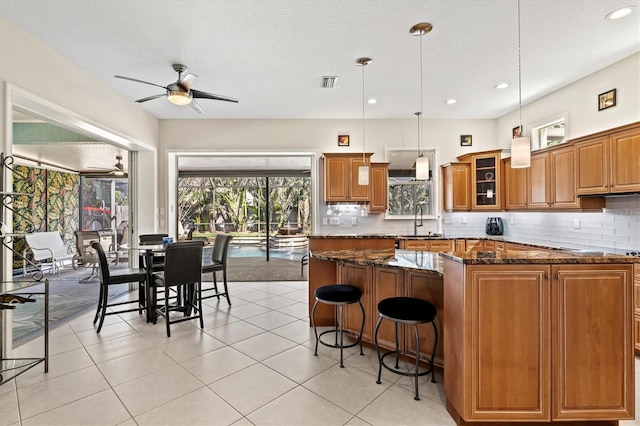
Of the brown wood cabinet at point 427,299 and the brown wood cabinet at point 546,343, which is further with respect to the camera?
the brown wood cabinet at point 427,299

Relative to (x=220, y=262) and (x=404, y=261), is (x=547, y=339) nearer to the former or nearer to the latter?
(x=404, y=261)

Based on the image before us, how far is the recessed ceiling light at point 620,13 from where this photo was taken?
2.50 m

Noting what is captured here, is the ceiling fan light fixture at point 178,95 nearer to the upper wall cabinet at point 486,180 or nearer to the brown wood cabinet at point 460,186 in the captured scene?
the brown wood cabinet at point 460,186

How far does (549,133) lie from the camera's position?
14.8 feet

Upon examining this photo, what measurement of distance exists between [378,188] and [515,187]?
2.09m

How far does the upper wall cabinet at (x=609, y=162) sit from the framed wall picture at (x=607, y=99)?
1.66ft

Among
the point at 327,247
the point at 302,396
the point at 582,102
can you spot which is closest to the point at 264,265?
the point at 327,247

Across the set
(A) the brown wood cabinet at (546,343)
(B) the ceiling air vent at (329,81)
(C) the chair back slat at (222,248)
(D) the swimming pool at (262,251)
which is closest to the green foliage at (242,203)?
(D) the swimming pool at (262,251)

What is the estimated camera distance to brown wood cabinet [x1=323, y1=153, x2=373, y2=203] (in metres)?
5.12

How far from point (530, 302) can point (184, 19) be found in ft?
11.1

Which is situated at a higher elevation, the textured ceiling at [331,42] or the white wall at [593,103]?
the textured ceiling at [331,42]

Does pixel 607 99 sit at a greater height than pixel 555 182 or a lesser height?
greater

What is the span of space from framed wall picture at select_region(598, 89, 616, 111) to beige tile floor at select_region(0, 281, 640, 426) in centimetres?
377

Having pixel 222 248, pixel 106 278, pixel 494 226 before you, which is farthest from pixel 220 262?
pixel 494 226
